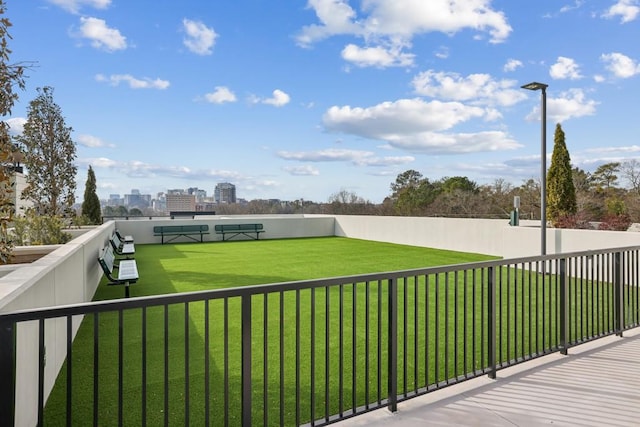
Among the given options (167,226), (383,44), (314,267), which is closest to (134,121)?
(167,226)

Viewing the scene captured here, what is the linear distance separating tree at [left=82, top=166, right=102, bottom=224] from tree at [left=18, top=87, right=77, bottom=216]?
3246mm

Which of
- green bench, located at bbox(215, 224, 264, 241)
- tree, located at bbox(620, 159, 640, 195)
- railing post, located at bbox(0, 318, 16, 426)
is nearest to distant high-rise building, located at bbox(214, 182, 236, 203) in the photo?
green bench, located at bbox(215, 224, 264, 241)

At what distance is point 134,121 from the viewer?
18.1m

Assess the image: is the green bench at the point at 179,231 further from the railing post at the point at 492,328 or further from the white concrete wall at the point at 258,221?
the railing post at the point at 492,328

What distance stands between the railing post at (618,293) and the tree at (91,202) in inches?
584

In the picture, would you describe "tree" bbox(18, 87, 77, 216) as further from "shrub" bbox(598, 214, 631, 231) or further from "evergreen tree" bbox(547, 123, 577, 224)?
"shrub" bbox(598, 214, 631, 231)

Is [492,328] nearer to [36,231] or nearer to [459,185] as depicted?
[36,231]

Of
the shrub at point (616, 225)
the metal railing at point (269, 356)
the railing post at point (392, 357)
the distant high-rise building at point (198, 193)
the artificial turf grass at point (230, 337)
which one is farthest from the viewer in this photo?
the distant high-rise building at point (198, 193)

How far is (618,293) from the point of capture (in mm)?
3809

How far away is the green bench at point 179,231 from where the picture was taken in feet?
48.3

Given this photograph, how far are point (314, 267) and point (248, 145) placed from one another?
16.3m

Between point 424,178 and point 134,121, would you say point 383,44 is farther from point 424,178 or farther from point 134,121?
point 424,178

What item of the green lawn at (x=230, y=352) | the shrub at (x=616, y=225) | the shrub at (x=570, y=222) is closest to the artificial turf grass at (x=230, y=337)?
the green lawn at (x=230, y=352)

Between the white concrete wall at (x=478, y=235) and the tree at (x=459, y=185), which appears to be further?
the tree at (x=459, y=185)
